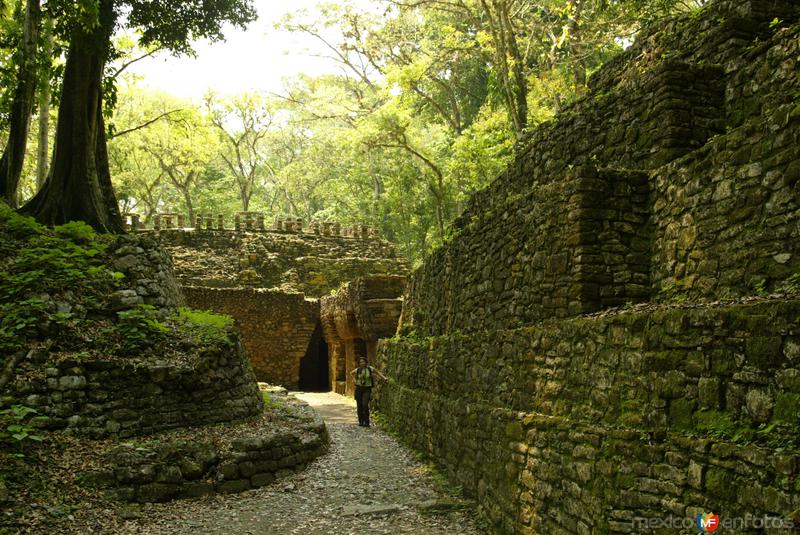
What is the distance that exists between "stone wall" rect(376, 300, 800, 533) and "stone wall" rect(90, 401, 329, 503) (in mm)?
2972

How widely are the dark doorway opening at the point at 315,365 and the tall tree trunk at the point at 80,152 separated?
42.9 feet

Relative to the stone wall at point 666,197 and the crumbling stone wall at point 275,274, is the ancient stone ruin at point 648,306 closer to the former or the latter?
the stone wall at point 666,197

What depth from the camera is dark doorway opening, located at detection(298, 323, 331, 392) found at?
25.3 meters

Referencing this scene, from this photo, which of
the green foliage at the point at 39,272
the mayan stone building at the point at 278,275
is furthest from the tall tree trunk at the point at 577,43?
the green foliage at the point at 39,272

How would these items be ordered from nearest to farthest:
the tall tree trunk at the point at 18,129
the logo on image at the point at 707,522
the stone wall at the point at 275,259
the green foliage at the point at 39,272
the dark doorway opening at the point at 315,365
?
the logo on image at the point at 707,522
the green foliage at the point at 39,272
the tall tree trunk at the point at 18,129
the dark doorway opening at the point at 315,365
the stone wall at the point at 275,259

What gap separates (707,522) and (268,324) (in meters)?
20.9

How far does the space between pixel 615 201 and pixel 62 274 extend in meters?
8.65

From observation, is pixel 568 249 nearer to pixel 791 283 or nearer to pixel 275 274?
pixel 791 283

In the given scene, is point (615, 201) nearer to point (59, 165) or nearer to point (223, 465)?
point (223, 465)

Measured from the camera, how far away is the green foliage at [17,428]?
22.3 ft

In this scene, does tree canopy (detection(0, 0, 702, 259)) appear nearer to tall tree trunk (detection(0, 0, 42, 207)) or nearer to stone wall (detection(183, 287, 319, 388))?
tall tree trunk (detection(0, 0, 42, 207))

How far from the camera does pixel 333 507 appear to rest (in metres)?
7.45

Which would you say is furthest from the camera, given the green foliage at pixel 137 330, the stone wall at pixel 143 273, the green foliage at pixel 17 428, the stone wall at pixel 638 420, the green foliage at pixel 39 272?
the stone wall at pixel 143 273

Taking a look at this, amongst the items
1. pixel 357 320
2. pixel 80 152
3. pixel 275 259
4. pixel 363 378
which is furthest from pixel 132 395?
pixel 275 259
